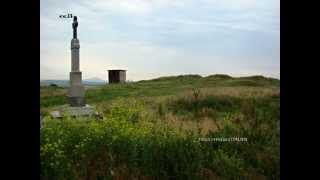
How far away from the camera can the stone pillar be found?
475 centimetres

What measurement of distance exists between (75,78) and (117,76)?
57 centimetres

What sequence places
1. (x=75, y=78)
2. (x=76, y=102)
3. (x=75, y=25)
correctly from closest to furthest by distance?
(x=75, y=25), (x=75, y=78), (x=76, y=102)

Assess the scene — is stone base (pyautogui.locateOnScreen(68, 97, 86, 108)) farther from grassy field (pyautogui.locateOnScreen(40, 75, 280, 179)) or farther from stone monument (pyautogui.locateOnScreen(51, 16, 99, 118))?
grassy field (pyautogui.locateOnScreen(40, 75, 280, 179))

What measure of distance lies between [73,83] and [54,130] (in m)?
0.58

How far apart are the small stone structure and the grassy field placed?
0.34 m

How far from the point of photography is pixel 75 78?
5.42m

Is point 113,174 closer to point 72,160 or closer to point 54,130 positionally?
point 72,160

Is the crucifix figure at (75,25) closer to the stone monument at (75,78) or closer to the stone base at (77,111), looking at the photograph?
the stone monument at (75,78)

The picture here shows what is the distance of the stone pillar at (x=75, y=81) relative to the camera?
4.75m

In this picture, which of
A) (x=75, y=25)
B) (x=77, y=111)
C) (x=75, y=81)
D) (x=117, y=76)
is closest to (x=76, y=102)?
(x=77, y=111)

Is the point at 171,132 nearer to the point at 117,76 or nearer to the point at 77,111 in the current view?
the point at 117,76
